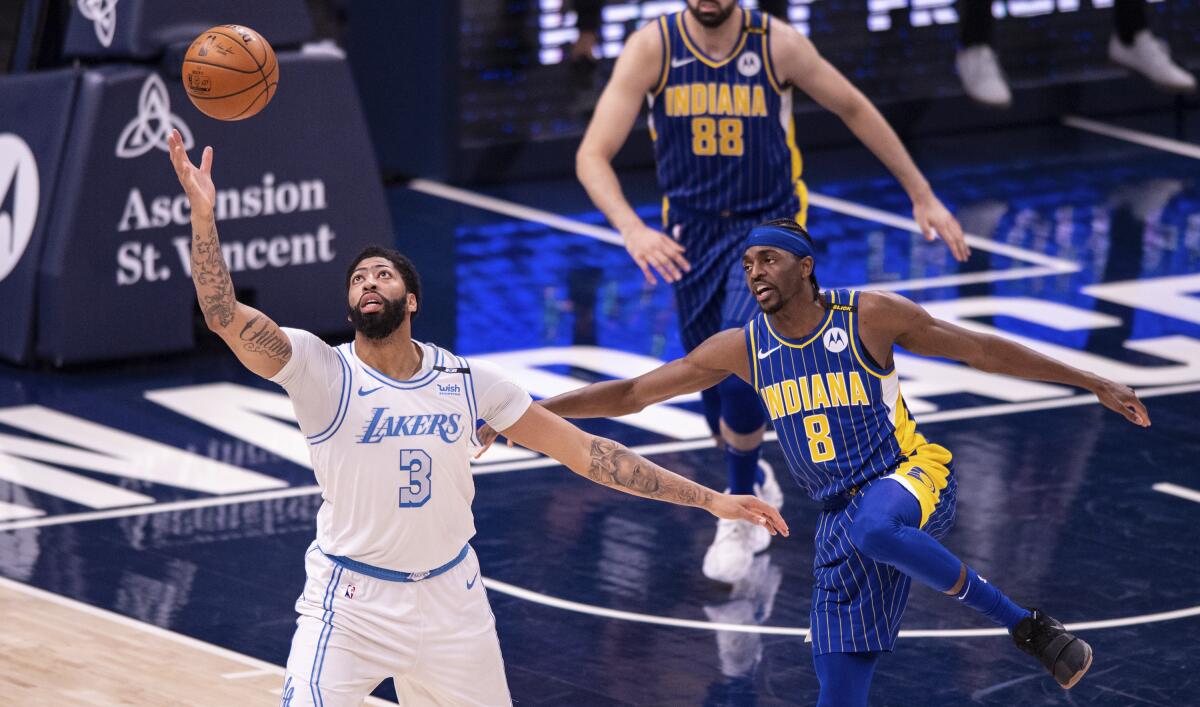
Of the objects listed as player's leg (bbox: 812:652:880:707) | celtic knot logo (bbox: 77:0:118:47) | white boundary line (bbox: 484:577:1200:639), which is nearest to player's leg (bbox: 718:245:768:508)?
white boundary line (bbox: 484:577:1200:639)

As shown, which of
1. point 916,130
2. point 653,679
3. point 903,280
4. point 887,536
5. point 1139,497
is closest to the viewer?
point 887,536

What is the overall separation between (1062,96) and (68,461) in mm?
11806

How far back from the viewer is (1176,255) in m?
15.2

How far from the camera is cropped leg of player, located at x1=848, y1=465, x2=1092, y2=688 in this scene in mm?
6766

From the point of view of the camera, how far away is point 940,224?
8.89m

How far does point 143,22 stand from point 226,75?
469 cm

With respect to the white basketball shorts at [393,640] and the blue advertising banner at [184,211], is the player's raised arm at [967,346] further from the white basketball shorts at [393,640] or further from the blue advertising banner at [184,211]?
the blue advertising banner at [184,211]

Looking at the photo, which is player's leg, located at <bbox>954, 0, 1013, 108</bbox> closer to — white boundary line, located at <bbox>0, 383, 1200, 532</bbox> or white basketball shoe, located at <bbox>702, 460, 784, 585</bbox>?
white boundary line, located at <bbox>0, 383, 1200, 532</bbox>

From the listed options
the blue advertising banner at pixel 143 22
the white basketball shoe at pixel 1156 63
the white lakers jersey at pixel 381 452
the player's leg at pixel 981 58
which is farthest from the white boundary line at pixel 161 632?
the white basketball shoe at pixel 1156 63

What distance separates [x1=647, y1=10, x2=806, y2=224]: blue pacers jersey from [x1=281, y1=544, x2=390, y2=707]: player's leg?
3750 millimetres

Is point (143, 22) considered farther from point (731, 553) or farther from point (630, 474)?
point (630, 474)

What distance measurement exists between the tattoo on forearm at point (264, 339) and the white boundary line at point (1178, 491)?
219 inches

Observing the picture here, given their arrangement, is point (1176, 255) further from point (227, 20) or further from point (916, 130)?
point (227, 20)

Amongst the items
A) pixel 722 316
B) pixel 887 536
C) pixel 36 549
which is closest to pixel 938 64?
pixel 722 316
